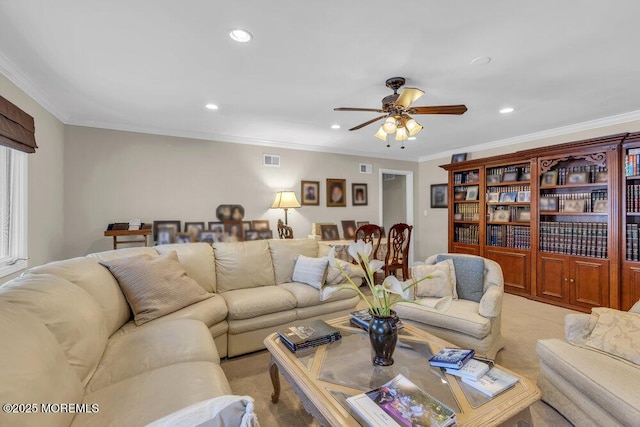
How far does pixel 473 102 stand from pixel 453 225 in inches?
103

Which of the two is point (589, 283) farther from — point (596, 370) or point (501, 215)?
point (596, 370)

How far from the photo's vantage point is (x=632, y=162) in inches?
126

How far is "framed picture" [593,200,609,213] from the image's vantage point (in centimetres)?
339

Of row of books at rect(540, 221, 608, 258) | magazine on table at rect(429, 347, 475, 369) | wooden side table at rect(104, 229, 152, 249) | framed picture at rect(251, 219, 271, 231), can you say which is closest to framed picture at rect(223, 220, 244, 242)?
framed picture at rect(251, 219, 271, 231)

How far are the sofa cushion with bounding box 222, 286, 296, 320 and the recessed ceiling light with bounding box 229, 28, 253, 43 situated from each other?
6.55 ft

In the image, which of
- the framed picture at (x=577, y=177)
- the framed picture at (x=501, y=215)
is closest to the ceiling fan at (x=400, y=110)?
the framed picture at (x=577, y=177)

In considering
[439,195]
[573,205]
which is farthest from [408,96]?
[439,195]

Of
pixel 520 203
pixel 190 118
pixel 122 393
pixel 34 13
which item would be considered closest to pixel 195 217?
pixel 190 118

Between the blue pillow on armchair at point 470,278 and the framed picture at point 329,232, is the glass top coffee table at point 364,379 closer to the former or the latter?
the blue pillow on armchair at point 470,278

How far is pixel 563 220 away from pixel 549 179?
636 millimetres

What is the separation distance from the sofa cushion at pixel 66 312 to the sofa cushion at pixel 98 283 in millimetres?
134

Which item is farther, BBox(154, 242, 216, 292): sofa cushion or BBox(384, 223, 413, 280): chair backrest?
BBox(384, 223, 413, 280): chair backrest

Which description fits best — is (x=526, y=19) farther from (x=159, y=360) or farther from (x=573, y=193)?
(x=573, y=193)

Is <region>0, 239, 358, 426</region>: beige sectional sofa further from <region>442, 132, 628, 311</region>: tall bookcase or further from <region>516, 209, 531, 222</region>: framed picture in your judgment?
<region>516, 209, 531, 222</region>: framed picture
